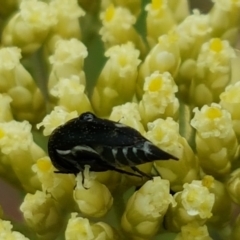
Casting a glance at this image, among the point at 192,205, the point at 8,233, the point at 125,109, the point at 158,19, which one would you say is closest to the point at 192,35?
the point at 158,19

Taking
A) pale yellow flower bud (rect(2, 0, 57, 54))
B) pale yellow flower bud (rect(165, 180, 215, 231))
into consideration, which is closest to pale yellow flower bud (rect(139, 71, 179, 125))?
pale yellow flower bud (rect(165, 180, 215, 231))

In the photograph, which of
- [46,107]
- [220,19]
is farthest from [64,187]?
[220,19]

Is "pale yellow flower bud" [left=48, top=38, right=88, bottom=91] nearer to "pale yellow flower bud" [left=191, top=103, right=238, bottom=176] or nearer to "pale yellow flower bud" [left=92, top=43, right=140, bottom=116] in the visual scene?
"pale yellow flower bud" [left=92, top=43, right=140, bottom=116]

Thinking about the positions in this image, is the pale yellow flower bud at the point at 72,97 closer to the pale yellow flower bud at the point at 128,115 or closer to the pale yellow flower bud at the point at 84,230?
the pale yellow flower bud at the point at 128,115

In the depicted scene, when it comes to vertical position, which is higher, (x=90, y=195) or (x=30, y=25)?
(x=30, y=25)

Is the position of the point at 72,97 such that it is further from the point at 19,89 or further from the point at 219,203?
the point at 219,203

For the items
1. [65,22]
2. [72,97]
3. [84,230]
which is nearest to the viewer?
[84,230]

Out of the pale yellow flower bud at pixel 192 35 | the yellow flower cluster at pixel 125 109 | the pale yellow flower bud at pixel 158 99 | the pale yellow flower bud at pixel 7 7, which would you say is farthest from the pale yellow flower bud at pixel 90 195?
the pale yellow flower bud at pixel 7 7
